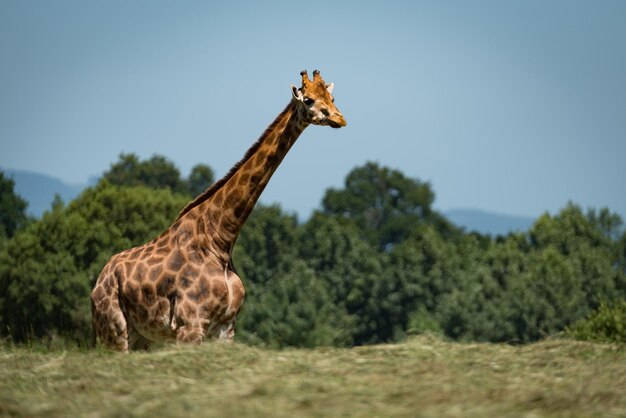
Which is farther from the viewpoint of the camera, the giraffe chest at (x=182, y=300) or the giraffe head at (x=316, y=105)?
the giraffe head at (x=316, y=105)

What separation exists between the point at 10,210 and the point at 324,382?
A: 87878 millimetres

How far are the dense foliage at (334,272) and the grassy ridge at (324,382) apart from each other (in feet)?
146

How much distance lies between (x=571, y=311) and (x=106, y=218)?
34.3 metres

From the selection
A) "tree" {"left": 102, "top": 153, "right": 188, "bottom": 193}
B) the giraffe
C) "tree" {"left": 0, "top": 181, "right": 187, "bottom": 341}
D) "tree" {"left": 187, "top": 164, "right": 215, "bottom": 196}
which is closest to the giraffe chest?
the giraffe

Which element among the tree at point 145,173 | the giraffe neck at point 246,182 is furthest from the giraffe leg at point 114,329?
the tree at point 145,173

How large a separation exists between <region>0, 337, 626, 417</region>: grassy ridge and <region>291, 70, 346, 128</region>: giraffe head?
9.40 feet

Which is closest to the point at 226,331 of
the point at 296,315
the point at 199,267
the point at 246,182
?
the point at 199,267

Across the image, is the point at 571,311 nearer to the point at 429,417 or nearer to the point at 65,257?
the point at 65,257

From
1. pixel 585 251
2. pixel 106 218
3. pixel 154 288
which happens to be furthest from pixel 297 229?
pixel 154 288

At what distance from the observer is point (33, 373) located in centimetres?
1031

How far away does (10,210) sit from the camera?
310ft

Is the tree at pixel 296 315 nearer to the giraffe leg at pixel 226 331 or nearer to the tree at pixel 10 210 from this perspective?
the tree at pixel 10 210

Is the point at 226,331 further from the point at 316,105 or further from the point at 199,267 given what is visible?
the point at 316,105

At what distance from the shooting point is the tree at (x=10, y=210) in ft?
310
